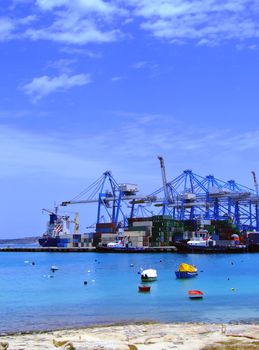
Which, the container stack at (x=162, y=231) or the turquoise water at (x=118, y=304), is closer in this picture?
the turquoise water at (x=118, y=304)

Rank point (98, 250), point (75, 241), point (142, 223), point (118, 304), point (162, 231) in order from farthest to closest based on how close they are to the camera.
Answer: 1. point (75, 241)
2. point (142, 223)
3. point (98, 250)
4. point (162, 231)
5. point (118, 304)

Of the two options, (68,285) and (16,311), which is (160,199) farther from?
(16,311)

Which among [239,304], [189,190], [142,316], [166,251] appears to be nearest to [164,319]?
[142,316]

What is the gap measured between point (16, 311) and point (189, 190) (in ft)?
456

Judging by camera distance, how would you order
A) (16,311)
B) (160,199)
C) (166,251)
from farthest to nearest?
(160,199)
(166,251)
(16,311)

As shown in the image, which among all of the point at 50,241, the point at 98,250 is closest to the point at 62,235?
the point at 50,241

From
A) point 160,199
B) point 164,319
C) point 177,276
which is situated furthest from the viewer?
point 160,199

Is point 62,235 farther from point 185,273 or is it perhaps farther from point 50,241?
point 185,273

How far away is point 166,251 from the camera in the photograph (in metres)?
134

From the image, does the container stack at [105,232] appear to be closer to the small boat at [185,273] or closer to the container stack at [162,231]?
the container stack at [162,231]

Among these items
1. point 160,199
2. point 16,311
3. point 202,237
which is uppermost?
point 160,199

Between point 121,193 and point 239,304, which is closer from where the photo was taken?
point 239,304

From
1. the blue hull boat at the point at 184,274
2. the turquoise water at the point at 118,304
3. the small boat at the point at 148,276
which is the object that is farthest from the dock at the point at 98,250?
the turquoise water at the point at 118,304

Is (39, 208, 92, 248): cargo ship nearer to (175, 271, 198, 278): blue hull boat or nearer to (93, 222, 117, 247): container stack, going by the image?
(93, 222, 117, 247): container stack
